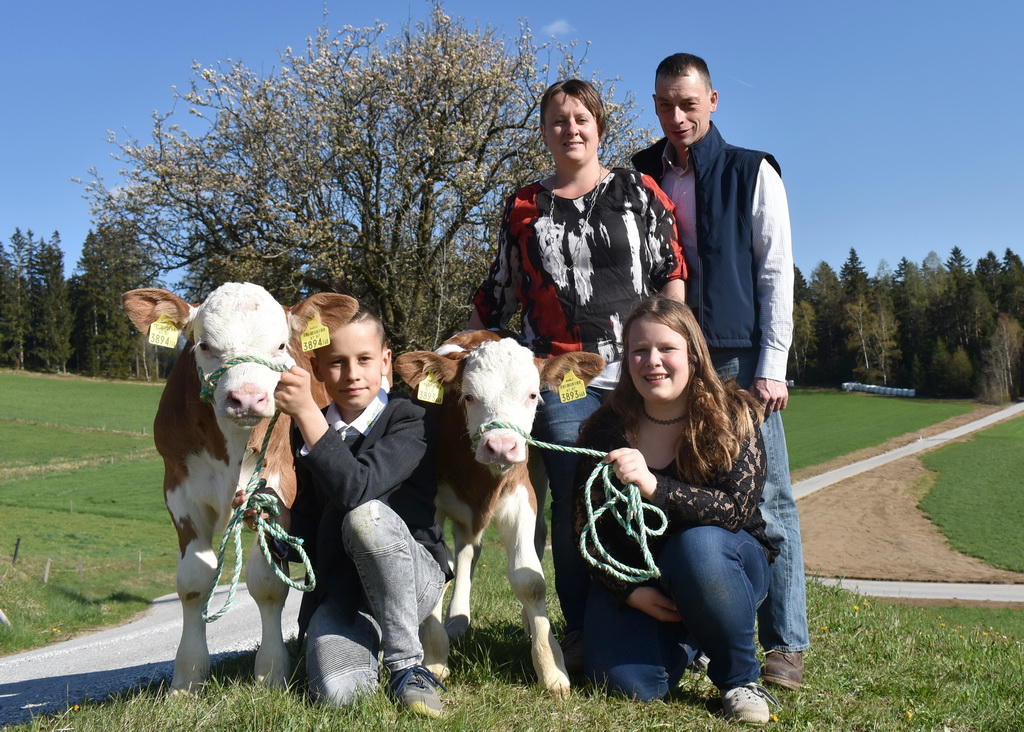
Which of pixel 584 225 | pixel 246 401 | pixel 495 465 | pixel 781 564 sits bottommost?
pixel 781 564

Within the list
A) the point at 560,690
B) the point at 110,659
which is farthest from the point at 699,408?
the point at 110,659

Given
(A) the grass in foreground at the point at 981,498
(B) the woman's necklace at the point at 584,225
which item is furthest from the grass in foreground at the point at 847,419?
(B) the woman's necklace at the point at 584,225

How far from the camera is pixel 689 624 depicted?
3.73m

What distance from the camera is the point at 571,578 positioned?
4508mm

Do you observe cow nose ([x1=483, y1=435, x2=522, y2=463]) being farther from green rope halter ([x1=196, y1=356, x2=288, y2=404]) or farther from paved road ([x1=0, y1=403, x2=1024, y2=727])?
paved road ([x1=0, y1=403, x2=1024, y2=727])

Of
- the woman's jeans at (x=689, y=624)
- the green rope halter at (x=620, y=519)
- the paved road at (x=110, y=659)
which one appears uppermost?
the green rope halter at (x=620, y=519)

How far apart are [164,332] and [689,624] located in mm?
2965

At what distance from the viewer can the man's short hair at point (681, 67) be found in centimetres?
449

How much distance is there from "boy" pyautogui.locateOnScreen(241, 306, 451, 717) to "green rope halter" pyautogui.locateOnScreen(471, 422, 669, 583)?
47 cm

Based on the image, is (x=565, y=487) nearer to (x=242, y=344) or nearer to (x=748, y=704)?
(x=748, y=704)

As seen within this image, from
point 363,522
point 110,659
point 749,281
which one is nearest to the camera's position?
point 363,522

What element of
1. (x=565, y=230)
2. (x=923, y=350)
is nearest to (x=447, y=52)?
(x=565, y=230)

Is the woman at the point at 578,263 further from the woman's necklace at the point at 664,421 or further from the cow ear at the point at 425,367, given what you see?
the cow ear at the point at 425,367

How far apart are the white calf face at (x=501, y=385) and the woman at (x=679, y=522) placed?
0.38 meters
